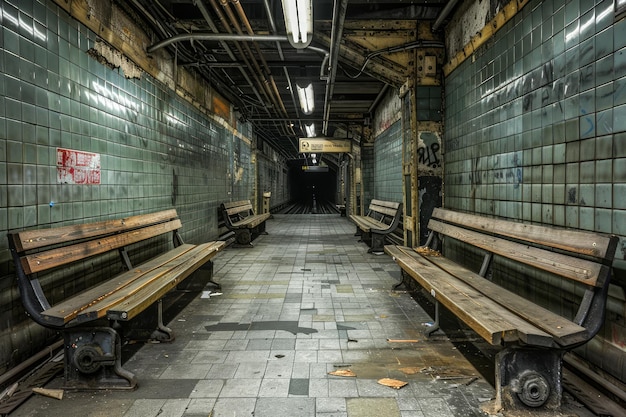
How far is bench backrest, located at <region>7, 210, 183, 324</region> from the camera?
8.59ft

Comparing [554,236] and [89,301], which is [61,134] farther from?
[554,236]

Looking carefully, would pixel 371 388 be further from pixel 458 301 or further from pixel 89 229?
pixel 89 229

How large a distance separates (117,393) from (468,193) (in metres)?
4.54

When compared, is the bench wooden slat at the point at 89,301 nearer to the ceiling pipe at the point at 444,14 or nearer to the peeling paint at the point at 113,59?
the peeling paint at the point at 113,59

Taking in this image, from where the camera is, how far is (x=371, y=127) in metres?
14.0

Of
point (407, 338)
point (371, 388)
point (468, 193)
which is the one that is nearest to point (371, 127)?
point (468, 193)

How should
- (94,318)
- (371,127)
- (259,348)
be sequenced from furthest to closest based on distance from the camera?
(371,127)
(259,348)
(94,318)

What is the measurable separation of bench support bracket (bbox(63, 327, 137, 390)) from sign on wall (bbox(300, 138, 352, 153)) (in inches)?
446

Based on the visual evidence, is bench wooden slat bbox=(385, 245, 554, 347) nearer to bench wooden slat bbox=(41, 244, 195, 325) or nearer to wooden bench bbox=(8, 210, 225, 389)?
wooden bench bbox=(8, 210, 225, 389)

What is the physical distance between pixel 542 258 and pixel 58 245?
4107 mm

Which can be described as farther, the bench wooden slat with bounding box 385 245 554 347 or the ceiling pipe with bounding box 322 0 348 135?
the ceiling pipe with bounding box 322 0 348 135

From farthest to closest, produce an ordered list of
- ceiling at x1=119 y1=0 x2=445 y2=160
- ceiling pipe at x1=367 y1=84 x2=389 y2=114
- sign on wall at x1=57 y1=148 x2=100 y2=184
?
1. ceiling pipe at x1=367 y1=84 x2=389 y2=114
2. ceiling at x1=119 y1=0 x2=445 y2=160
3. sign on wall at x1=57 y1=148 x2=100 y2=184

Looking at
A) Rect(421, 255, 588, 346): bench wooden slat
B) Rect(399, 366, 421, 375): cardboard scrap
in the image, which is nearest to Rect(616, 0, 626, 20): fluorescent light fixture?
Rect(421, 255, 588, 346): bench wooden slat

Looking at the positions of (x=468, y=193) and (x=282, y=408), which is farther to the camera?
(x=468, y=193)
